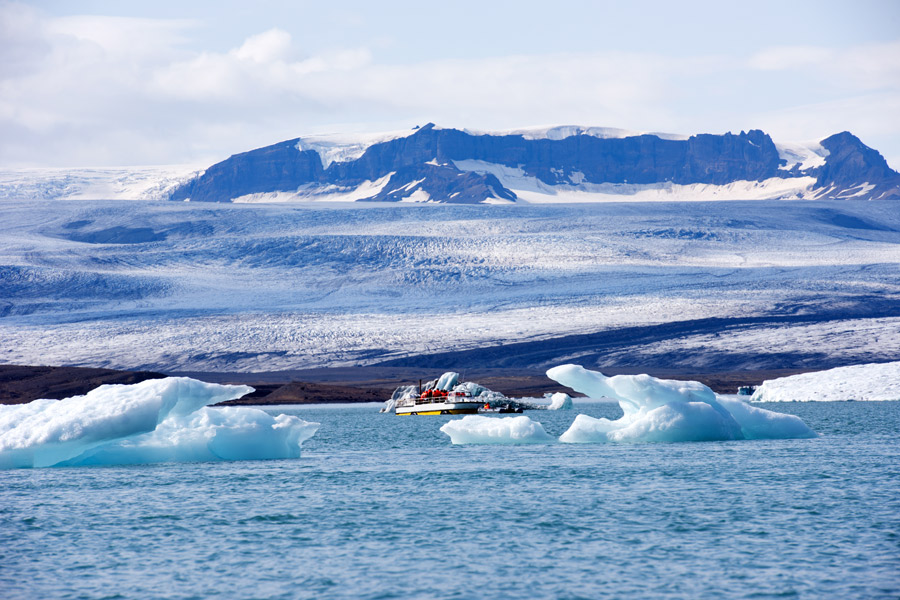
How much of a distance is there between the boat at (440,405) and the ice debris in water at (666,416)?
2765 centimetres

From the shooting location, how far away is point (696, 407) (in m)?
23.7

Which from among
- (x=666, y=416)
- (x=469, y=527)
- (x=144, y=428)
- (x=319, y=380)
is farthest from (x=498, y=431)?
(x=319, y=380)

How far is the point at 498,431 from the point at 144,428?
970cm

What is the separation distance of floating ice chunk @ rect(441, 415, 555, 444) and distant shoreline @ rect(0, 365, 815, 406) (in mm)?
39938

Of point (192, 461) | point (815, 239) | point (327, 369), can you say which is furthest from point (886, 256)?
point (192, 461)

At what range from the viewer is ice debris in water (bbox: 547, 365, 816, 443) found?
2302 centimetres

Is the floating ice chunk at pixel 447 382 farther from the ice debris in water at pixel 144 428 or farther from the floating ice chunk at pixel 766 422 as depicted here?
the ice debris in water at pixel 144 428

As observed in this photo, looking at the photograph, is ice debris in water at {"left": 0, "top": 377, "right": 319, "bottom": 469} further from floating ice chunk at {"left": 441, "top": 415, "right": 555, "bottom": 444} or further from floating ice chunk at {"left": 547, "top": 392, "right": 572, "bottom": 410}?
floating ice chunk at {"left": 547, "top": 392, "right": 572, "bottom": 410}

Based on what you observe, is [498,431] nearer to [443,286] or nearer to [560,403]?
[560,403]

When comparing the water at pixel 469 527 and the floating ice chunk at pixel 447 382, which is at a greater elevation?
the water at pixel 469 527

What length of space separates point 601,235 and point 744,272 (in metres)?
16.8

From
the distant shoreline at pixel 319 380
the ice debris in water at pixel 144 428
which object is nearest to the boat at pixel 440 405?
the distant shoreline at pixel 319 380

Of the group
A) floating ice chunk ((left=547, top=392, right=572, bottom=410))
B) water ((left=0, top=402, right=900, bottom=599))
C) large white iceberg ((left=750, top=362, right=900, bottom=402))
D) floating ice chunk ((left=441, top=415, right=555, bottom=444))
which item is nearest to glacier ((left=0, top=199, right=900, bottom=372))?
floating ice chunk ((left=547, top=392, right=572, bottom=410))

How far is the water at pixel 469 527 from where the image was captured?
10.8 meters
